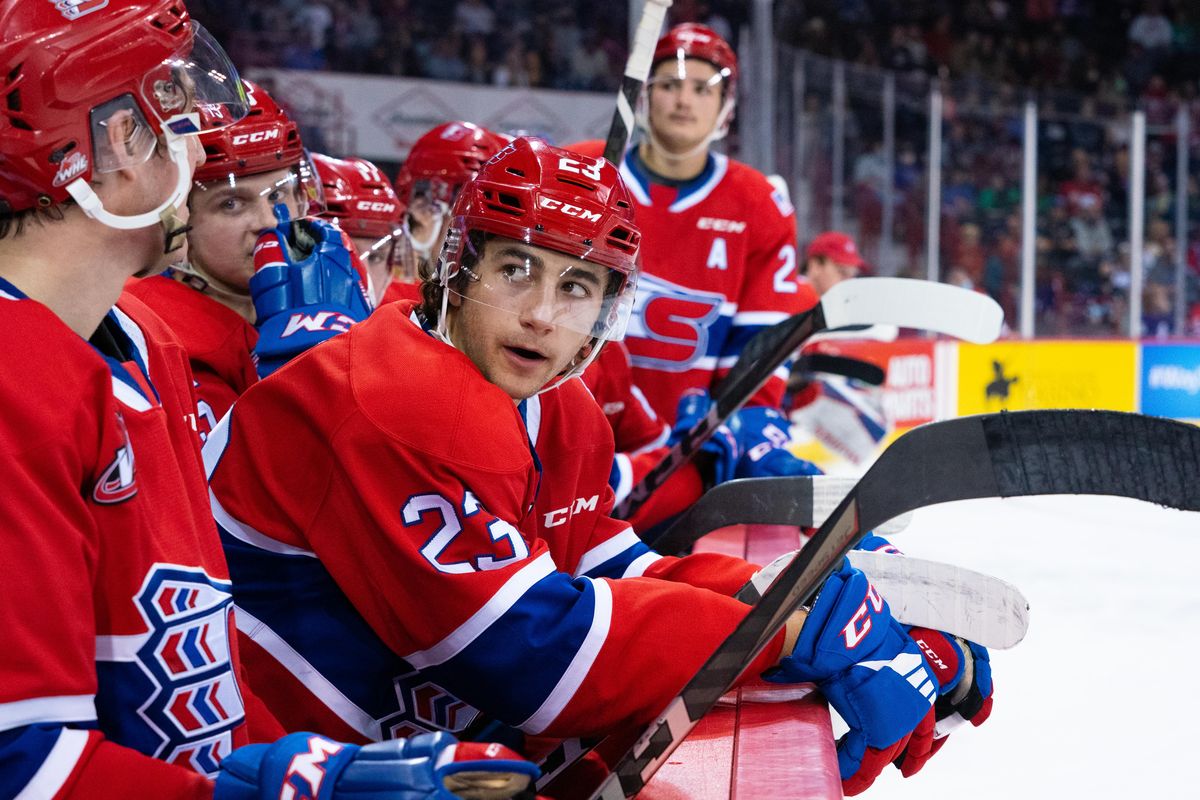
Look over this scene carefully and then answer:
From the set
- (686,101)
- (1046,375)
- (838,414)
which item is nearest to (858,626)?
(686,101)

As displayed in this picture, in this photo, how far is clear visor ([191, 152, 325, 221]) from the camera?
1.73m

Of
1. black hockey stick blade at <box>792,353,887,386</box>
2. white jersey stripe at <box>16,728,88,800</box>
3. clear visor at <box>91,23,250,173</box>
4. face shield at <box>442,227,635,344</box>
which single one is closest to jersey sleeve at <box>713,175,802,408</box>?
black hockey stick blade at <box>792,353,887,386</box>

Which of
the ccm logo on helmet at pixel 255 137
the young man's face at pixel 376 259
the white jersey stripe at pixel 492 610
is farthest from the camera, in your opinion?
the young man's face at pixel 376 259

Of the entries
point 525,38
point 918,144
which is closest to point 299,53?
point 525,38

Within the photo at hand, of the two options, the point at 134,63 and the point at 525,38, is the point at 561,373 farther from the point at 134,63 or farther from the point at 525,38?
the point at 525,38

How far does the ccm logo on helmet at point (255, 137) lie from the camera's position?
5.58 ft

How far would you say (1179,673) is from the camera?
8.86 feet

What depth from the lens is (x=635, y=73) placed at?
2.27 m

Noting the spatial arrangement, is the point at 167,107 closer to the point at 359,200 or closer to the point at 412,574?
the point at 412,574

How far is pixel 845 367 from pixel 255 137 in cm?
185

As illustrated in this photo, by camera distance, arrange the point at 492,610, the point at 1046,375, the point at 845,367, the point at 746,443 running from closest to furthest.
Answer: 1. the point at 492,610
2. the point at 746,443
3. the point at 845,367
4. the point at 1046,375

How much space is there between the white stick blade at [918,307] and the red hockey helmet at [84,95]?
105cm

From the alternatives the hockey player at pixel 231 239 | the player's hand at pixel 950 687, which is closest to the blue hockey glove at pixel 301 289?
the hockey player at pixel 231 239

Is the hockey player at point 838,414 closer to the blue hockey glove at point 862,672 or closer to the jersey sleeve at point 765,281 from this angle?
the jersey sleeve at point 765,281
